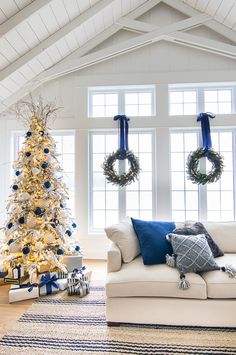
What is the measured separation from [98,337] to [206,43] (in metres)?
4.19

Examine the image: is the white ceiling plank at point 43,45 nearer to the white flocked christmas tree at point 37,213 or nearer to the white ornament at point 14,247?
the white flocked christmas tree at point 37,213

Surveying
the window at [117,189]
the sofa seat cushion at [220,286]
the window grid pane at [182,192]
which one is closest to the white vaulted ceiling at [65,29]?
the window at [117,189]

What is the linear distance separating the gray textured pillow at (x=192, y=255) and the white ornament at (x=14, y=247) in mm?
1974

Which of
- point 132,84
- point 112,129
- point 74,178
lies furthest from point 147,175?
point 132,84

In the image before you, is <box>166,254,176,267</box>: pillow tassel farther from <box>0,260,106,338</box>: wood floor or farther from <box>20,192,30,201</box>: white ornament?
<box>20,192,30,201</box>: white ornament

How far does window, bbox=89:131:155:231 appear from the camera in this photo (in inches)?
165

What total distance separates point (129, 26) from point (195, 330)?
13.7ft

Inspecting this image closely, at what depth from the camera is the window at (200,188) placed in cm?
411

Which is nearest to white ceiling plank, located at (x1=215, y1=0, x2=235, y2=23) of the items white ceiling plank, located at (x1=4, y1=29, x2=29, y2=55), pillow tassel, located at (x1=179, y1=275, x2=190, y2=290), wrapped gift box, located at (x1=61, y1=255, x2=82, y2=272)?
white ceiling plank, located at (x1=4, y1=29, x2=29, y2=55)

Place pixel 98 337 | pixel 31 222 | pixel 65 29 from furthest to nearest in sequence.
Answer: pixel 65 29 → pixel 31 222 → pixel 98 337

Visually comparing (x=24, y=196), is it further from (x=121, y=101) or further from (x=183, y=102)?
(x=183, y=102)

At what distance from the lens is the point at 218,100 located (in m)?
4.22

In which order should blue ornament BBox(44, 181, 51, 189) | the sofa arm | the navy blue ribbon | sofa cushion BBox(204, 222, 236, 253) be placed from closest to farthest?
the sofa arm
sofa cushion BBox(204, 222, 236, 253)
blue ornament BBox(44, 181, 51, 189)
the navy blue ribbon

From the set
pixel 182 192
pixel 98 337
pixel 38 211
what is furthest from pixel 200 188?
pixel 98 337
